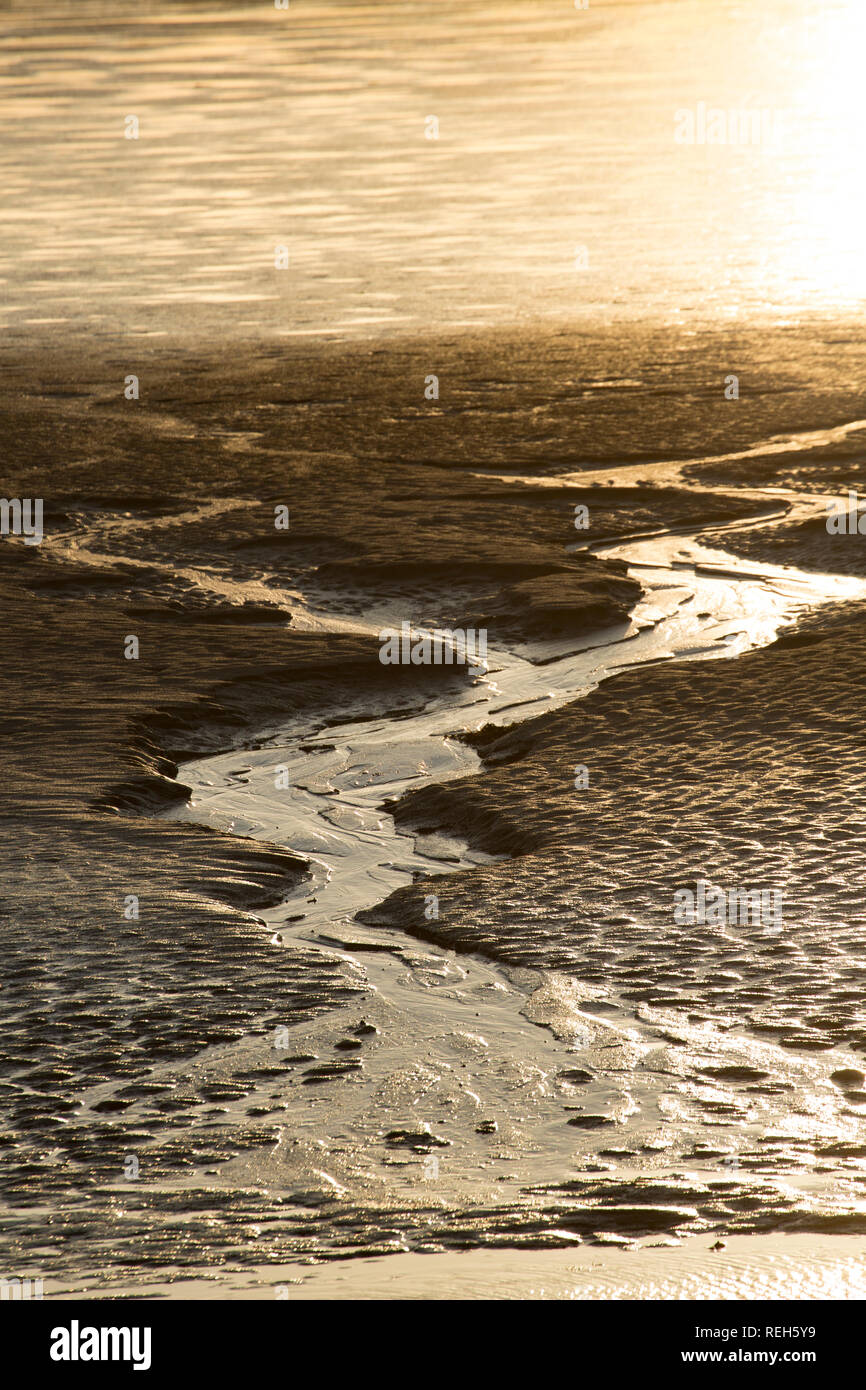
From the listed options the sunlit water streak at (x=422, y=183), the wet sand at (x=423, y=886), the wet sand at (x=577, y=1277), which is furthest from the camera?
the sunlit water streak at (x=422, y=183)

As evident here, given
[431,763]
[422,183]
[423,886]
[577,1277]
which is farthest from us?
[422,183]

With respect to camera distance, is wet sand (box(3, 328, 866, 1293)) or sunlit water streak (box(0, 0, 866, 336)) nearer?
wet sand (box(3, 328, 866, 1293))

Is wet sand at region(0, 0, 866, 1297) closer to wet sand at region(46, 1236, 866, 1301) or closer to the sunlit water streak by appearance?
wet sand at region(46, 1236, 866, 1301)

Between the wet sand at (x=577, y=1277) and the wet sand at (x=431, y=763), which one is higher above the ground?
the wet sand at (x=431, y=763)

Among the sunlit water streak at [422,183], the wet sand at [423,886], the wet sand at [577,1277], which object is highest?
the sunlit water streak at [422,183]

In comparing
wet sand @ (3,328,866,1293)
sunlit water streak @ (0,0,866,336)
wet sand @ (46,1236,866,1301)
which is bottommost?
wet sand @ (46,1236,866,1301)

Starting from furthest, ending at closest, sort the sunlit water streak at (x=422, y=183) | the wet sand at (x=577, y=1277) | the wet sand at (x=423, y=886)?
the sunlit water streak at (x=422, y=183), the wet sand at (x=423, y=886), the wet sand at (x=577, y=1277)

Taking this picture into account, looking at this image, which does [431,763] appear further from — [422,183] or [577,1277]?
[422,183]

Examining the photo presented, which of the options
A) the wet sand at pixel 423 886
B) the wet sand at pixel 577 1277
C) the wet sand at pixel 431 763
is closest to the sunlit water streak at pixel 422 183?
the wet sand at pixel 431 763

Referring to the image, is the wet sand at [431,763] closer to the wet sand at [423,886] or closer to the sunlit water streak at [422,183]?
the wet sand at [423,886]

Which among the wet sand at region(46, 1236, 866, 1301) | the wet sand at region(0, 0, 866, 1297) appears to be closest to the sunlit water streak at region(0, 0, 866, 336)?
the wet sand at region(0, 0, 866, 1297)

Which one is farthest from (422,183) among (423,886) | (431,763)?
(423,886)

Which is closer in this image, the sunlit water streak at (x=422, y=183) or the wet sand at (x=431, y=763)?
the wet sand at (x=431, y=763)
